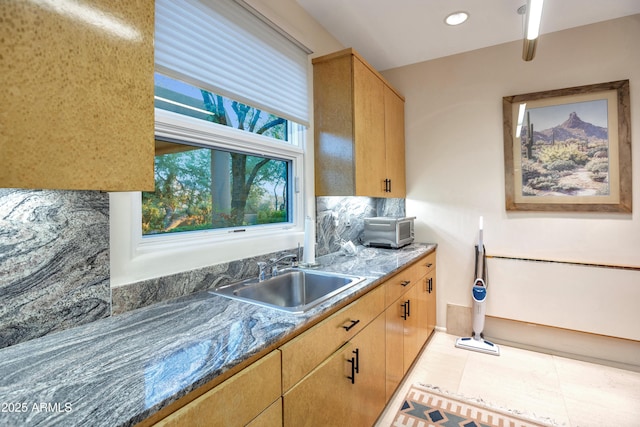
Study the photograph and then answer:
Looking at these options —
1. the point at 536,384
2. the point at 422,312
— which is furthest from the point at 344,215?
the point at 536,384

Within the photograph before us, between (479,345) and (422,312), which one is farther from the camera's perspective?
(479,345)

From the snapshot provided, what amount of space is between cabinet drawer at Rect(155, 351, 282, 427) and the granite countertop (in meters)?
0.05

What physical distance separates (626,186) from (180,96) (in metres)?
3.15

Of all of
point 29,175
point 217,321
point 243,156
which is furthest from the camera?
point 243,156

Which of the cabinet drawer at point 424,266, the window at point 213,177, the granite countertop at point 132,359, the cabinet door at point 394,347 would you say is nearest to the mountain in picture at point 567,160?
the cabinet drawer at point 424,266

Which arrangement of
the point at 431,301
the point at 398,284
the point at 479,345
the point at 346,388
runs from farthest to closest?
the point at 431,301 → the point at 479,345 → the point at 398,284 → the point at 346,388

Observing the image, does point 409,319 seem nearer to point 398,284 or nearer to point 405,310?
point 405,310

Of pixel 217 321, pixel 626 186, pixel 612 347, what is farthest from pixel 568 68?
pixel 217 321

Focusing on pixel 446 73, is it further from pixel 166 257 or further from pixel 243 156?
pixel 166 257

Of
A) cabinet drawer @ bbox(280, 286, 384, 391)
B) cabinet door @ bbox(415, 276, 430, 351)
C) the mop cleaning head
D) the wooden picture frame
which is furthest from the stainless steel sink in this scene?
the wooden picture frame

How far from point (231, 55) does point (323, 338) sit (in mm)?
1509

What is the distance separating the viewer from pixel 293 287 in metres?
1.88

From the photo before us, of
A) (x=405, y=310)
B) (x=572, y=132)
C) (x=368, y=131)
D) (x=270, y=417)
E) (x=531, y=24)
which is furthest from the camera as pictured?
(x=572, y=132)

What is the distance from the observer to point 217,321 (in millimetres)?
1116
